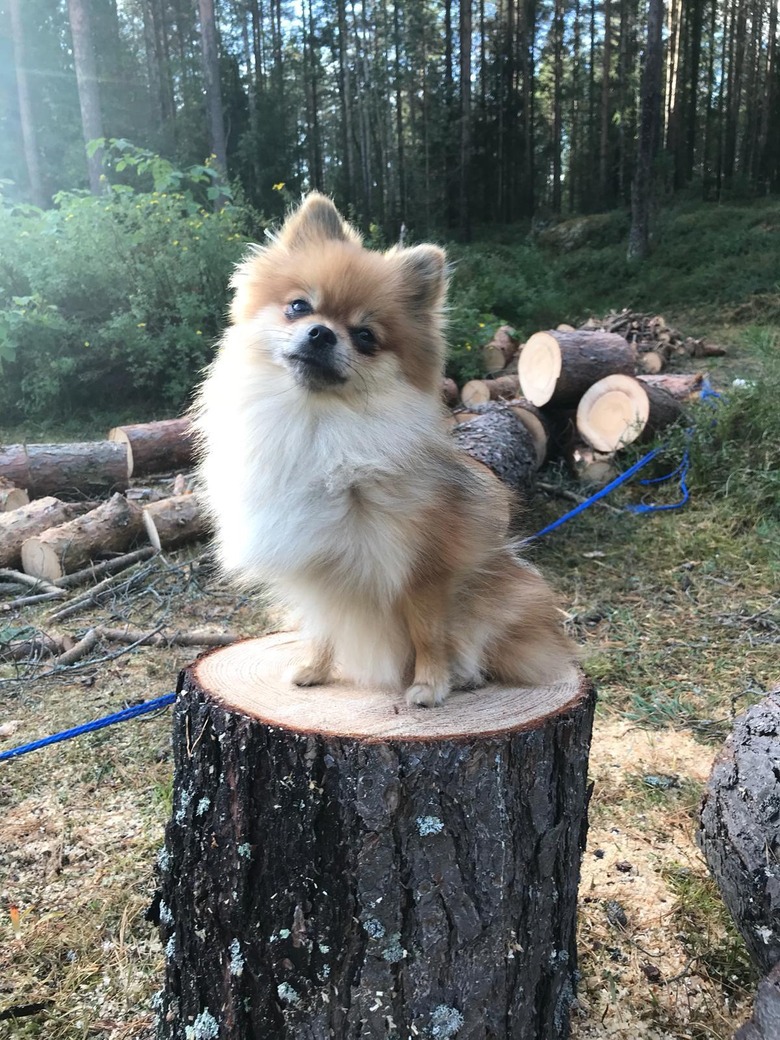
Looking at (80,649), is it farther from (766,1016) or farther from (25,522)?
(766,1016)

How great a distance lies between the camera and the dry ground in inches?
87.7

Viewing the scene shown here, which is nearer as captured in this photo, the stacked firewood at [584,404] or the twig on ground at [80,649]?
the twig on ground at [80,649]

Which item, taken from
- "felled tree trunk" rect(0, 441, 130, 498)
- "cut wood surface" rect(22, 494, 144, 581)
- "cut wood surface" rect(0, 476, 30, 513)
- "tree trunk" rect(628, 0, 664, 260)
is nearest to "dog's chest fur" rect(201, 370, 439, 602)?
"cut wood surface" rect(22, 494, 144, 581)

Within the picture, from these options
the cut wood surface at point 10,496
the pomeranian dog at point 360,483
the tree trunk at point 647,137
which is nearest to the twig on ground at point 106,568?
the cut wood surface at point 10,496

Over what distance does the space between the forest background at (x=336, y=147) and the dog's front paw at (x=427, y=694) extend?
864cm

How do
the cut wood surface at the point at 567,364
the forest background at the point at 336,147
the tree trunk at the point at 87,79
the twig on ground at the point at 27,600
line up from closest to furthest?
the twig on ground at the point at 27,600
the cut wood surface at the point at 567,364
the forest background at the point at 336,147
the tree trunk at the point at 87,79

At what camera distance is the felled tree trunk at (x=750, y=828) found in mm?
2094

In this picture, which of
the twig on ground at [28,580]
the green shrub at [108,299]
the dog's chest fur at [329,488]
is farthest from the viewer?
the green shrub at [108,299]

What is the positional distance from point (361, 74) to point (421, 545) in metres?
16.3

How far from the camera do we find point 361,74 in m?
15.3

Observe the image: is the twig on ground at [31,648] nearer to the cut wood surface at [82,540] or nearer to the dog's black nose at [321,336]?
the cut wood surface at [82,540]

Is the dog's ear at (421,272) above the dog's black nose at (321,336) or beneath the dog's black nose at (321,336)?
above

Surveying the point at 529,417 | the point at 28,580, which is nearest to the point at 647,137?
the point at 529,417

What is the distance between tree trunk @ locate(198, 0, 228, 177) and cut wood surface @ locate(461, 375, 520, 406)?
7598 millimetres
